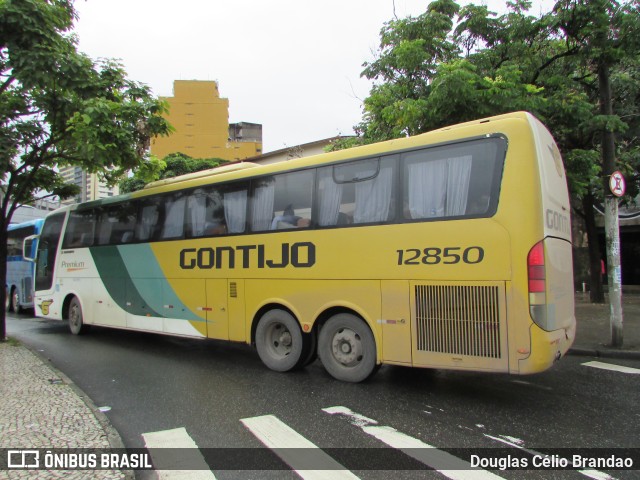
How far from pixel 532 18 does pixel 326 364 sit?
27.4ft

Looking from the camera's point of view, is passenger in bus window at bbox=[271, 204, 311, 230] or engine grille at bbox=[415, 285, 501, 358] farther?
passenger in bus window at bbox=[271, 204, 311, 230]

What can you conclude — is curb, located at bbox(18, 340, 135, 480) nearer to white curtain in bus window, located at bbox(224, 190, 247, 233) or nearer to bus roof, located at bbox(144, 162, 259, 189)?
white curtain in bus window, located at bbox(224, 190, 247, 233)

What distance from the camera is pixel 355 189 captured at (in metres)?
6.14

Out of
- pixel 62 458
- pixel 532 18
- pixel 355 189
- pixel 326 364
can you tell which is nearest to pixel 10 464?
pixel 62 458

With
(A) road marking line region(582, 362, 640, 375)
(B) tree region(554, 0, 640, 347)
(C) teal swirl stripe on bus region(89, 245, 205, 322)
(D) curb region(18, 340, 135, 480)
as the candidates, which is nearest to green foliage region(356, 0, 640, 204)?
(B) tree region(554, 0, 640, 347)

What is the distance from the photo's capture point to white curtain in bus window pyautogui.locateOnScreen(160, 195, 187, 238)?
327 inches

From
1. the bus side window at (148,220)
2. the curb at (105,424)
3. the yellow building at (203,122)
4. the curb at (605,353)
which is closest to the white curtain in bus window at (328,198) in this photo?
the curb at (105,424)

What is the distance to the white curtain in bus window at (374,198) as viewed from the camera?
5.83 m

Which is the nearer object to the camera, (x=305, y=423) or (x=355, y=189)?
(x=305, y=423)

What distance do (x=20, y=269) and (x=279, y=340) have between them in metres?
14.0

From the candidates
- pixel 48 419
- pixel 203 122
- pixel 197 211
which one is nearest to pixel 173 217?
pixel 197 211

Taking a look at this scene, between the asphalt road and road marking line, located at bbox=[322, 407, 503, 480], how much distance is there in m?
0.05

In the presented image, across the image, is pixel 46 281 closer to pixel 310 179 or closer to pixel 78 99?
pixel 78 99

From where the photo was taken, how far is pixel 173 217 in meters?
8.46
